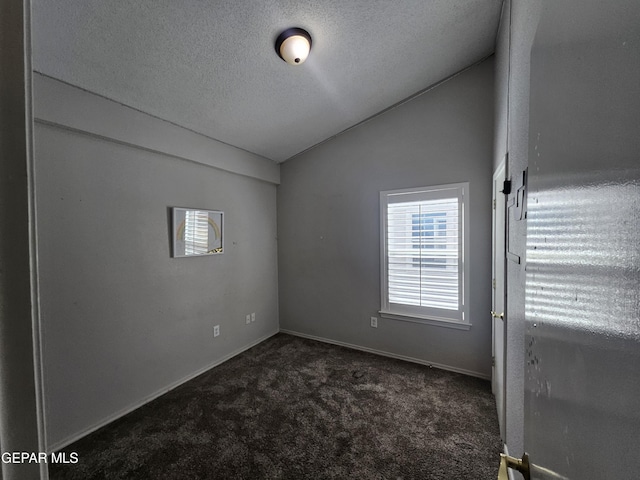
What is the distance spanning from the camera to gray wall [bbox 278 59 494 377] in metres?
2.53

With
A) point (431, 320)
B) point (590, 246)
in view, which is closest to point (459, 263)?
point (431, 320)

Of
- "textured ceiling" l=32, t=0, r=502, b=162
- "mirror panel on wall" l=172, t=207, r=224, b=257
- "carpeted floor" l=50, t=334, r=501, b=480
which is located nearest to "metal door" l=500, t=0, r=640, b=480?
"carpeted floor" l=50, t=334, r=501, b=480

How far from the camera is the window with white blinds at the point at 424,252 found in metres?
2.64

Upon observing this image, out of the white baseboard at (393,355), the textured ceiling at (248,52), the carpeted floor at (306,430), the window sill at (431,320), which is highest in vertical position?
the textured ceiling at (248,52)

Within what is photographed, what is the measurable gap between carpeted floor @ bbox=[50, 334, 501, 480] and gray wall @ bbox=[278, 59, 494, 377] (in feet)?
1.35

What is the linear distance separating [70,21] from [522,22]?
236 centimetres

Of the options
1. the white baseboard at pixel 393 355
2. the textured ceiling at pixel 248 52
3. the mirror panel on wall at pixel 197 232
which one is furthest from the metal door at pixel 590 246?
the mirror panel on wall at pixel 197 232

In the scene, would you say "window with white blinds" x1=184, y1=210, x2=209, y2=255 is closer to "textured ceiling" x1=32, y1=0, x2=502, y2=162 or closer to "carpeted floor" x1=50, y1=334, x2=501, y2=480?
"textured ceiling" x1=32, y1=0, x2=502, y2=162

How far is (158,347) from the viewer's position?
2393 millimetres

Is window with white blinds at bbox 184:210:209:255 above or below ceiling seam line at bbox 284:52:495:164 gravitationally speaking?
below

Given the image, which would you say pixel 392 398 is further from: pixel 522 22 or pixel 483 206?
pixel 522 22

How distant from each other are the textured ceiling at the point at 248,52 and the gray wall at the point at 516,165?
618 mm

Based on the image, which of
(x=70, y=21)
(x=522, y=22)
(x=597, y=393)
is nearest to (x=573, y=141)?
(x=597, y=393)

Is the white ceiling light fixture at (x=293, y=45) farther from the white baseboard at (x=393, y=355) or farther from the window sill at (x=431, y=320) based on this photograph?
the white baseboard at (x=393, y=355)
